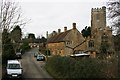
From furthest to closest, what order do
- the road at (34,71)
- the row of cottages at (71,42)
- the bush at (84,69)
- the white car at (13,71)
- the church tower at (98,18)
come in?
the church tower at (98,18) < the row of cottages at (71,42) < the road at (34,71) < the white car at (13,71) < the bush at (84,69)

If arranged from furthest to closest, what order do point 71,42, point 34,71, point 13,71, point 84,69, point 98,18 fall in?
point 98,18 < point 71,42 < point 34,71 < point 13,71 < point 84,69

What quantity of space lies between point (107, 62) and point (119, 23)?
17.8 feet

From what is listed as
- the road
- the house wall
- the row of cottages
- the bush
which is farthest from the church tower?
the bush

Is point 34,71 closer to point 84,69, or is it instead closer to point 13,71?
point 13,71

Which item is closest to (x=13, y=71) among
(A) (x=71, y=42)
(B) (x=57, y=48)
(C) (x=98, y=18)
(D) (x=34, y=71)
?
(D) (x=34, y=71)

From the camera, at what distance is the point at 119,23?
2067cm

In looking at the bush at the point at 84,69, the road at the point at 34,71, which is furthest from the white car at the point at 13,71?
the bush at the point at 84,69

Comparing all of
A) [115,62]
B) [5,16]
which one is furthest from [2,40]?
[115,62]

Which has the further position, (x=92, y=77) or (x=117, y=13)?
(x=117, y=13)

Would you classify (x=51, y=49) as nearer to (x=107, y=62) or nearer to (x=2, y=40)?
(x=2, y=40)

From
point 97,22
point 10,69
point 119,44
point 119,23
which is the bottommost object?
point 10,69

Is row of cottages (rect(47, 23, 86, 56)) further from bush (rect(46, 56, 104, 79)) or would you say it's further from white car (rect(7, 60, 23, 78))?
bush (rect(46, 56, 104, 79))

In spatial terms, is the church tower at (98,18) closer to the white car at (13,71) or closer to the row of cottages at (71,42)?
the row of cottages at (71,42)

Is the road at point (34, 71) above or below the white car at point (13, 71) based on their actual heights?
below
